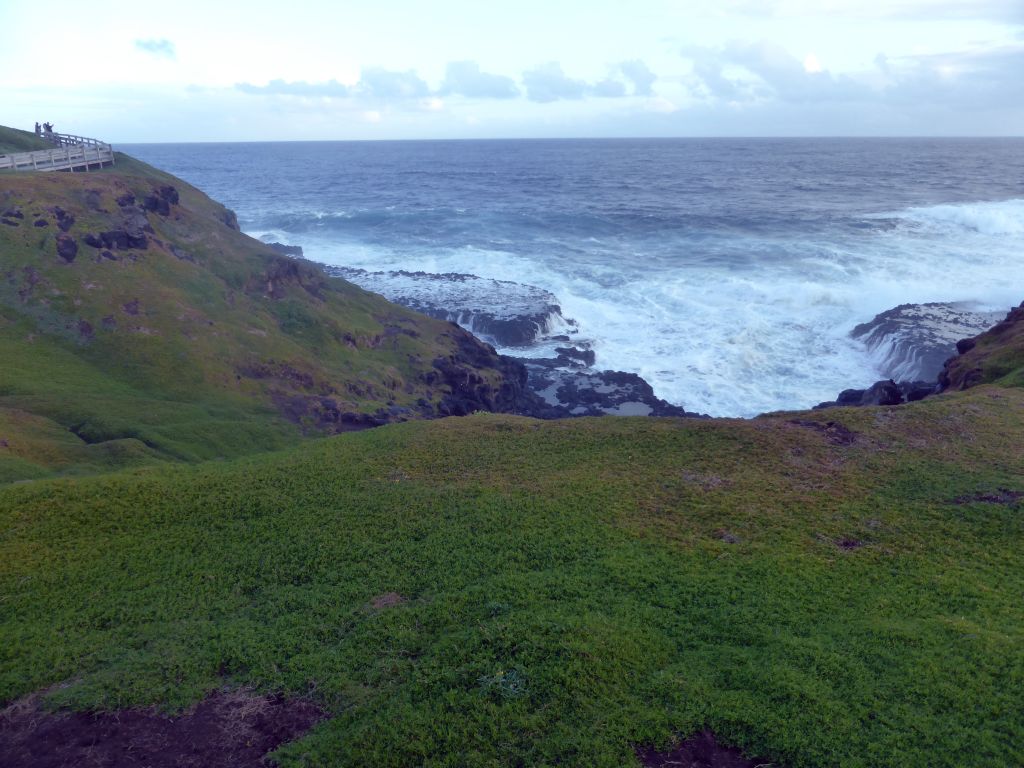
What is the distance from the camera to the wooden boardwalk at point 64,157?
43.5 m

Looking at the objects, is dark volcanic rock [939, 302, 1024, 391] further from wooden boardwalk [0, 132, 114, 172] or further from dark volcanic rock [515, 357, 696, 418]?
wooden boardwalk [0, 132, 114, 172]

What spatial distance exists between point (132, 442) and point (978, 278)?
70262 mm

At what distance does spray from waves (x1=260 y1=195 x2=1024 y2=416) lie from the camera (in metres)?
46.5

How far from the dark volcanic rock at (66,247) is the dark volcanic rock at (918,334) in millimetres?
47229

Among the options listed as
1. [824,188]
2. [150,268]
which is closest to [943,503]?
[150,268]

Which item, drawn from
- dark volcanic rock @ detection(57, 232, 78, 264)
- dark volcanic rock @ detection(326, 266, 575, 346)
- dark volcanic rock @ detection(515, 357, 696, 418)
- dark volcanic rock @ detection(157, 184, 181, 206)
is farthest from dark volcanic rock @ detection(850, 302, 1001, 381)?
dark volcanic rock @ detection(57, 232, 78, 264)

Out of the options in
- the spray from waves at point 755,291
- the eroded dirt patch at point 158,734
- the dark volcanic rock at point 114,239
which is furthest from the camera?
the spray from waves at point 755,291

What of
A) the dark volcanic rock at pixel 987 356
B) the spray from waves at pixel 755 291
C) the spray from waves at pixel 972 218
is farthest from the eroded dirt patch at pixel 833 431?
the spray from waves at pixel 972 218

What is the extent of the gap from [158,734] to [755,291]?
199 feet

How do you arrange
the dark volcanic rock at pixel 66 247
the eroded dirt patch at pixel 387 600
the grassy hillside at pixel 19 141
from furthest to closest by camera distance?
the grassy hillside at pixel 19 141 < the dark volcanic rock at pixel 66 247 < the eroded dirt patch at pixel 387 600

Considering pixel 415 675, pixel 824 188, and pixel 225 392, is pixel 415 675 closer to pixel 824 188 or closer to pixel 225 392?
pixel 225 392

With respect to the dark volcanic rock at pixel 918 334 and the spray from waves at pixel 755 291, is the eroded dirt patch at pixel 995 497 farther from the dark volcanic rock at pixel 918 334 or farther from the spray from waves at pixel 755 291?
the dark volcanic rock at pixel 918 334

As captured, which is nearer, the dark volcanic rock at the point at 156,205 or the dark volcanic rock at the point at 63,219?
the dark volcanic rock at the point at 63,219

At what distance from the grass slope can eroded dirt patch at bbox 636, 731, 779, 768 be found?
0.77ft
